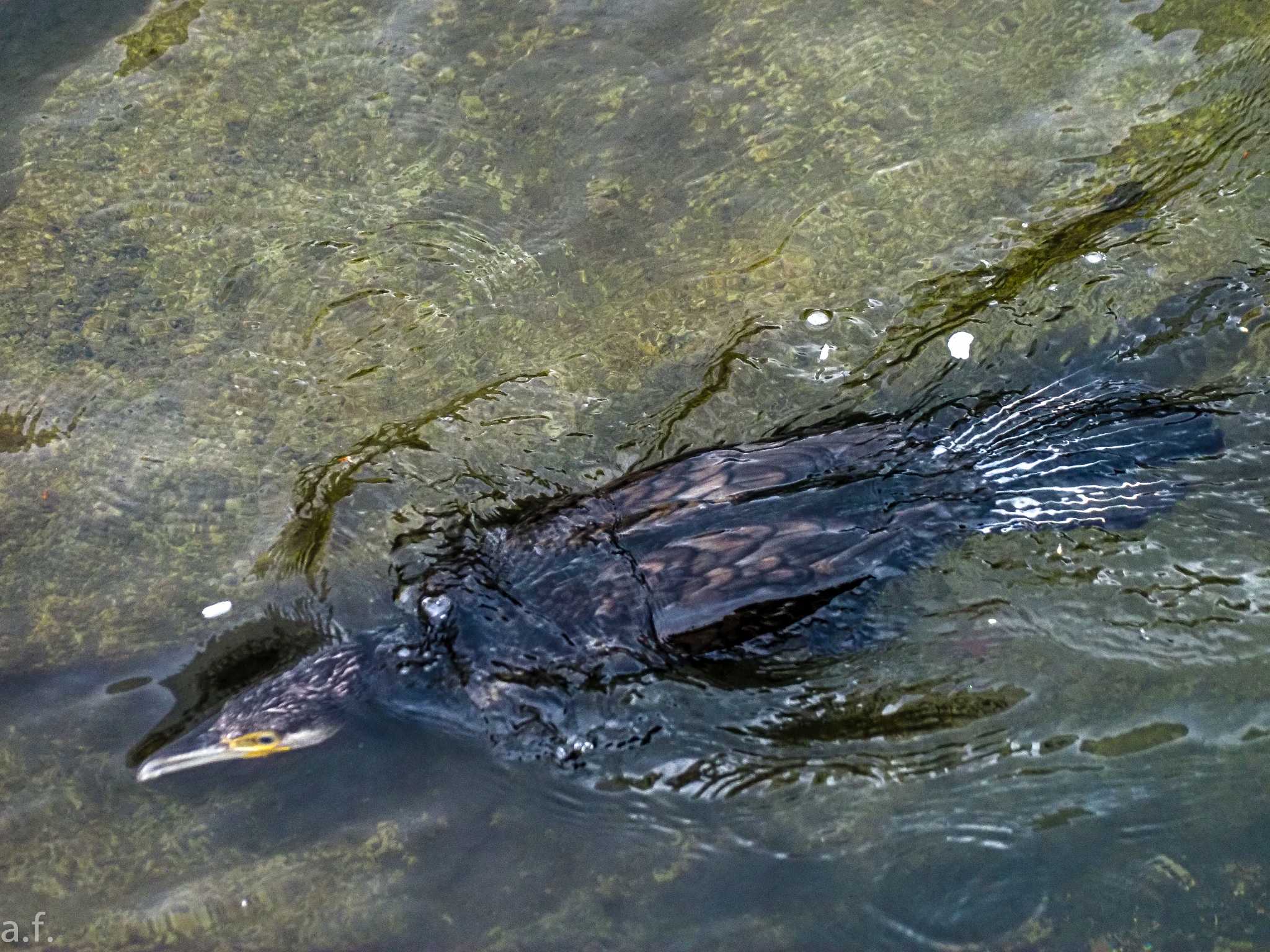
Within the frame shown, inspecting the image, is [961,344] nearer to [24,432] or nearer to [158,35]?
[24,432]

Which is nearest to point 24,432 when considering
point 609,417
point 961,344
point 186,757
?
point 186,757

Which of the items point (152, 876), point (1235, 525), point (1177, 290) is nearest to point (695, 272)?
point (1177, 290)

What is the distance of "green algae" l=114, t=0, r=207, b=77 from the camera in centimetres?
512

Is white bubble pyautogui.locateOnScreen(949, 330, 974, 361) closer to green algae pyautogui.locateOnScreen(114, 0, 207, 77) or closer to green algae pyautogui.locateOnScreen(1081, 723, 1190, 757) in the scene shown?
green algae pyautogui.locateOnScreen(1081, 723, 1190, 757)

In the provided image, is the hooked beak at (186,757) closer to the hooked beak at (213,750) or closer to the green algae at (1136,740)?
the hooked beak at (213,750)

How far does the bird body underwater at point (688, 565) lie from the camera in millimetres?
3818

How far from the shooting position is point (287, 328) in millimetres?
4594

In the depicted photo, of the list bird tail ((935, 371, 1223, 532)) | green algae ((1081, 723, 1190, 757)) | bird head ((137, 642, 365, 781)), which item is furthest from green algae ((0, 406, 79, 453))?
green algae ((1081, 723, 1190, 757))

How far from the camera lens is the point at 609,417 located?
446 centimetres

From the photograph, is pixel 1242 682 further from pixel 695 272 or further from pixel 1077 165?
pixel 695 272

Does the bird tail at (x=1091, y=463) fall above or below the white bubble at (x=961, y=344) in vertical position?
below

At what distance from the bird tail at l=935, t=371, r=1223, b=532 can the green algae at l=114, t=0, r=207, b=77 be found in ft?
13.3

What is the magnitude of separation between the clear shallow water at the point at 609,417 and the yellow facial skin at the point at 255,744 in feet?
0.34

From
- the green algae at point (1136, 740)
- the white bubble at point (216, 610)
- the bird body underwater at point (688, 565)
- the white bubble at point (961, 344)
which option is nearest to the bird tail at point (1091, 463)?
the bird body underwater at point (688, 565)
